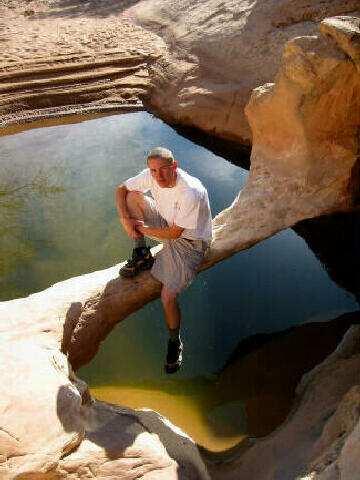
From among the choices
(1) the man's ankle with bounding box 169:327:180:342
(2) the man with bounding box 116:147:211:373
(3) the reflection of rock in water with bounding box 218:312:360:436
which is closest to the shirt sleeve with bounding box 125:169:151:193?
(2) the man with bounding box 116:147:211:373

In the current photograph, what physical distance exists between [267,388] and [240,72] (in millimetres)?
4346

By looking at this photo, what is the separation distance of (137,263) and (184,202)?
→ 586mm

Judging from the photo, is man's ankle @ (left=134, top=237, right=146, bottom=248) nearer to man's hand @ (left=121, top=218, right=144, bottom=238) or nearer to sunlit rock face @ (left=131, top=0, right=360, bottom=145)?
man's hand @ (left=121, top=218, right=144, bottom=238)

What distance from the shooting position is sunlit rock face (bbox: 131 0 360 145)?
243 inches

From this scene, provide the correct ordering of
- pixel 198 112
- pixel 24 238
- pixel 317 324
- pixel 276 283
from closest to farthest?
pixel 317 324 < pixel 276 283 < pixel 24 238 < pixel 198 112

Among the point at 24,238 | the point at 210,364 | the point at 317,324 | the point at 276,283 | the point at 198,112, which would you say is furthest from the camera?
the point at 198,112

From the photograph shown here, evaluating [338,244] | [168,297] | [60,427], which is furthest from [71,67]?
[60,427]

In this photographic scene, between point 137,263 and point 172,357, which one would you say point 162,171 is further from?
point 172,357

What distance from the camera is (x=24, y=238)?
4754 millimetres

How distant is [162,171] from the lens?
109 inches

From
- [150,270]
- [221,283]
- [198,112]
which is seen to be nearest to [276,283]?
[221,283]

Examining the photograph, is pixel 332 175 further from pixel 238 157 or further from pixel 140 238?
pixel 238 157

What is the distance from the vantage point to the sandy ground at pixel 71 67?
7383mm

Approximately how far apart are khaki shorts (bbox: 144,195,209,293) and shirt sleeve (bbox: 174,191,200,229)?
→ 20 cm
